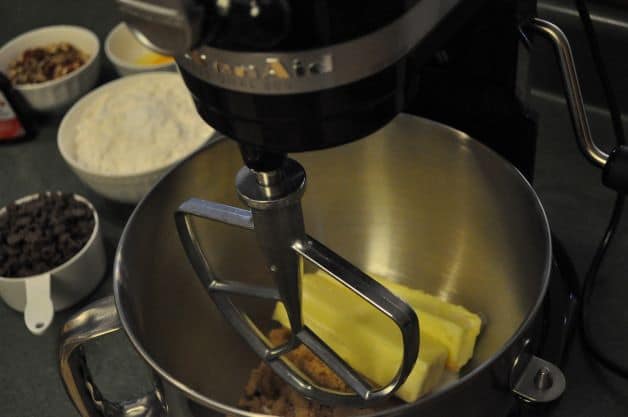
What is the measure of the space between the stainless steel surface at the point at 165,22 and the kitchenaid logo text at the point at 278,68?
0.02 m

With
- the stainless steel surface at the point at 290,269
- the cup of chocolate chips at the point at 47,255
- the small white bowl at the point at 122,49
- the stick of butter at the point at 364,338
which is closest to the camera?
the stainless steel surface at the point at 290,269

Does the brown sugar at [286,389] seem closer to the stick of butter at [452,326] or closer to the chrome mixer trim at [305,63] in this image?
the stick of butter at [452,326]

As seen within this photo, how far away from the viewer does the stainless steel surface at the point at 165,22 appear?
0.25 meters

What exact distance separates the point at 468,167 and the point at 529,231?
7cm

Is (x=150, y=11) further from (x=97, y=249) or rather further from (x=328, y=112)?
(x=97, y=249)

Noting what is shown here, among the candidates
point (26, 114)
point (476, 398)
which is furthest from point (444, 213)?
point (26, 114)

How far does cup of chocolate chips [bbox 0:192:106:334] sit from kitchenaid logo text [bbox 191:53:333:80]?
14.5 inches

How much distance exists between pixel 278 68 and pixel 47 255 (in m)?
0.42

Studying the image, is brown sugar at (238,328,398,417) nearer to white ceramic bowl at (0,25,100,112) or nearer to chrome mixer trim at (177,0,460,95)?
chrome mixer trim at (177,0,460,95)

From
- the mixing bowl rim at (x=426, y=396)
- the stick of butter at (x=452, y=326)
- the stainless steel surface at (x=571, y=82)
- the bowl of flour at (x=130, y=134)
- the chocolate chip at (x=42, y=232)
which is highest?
the stainless steel surface at (x=571, y=82)

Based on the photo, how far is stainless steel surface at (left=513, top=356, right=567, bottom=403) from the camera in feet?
1.35

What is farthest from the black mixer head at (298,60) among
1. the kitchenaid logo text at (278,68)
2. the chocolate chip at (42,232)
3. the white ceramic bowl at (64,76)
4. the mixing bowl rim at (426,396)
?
the white ceramic bowl at (64,76)

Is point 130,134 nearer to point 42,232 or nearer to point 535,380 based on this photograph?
point 42,232

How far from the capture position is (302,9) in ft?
0.86
